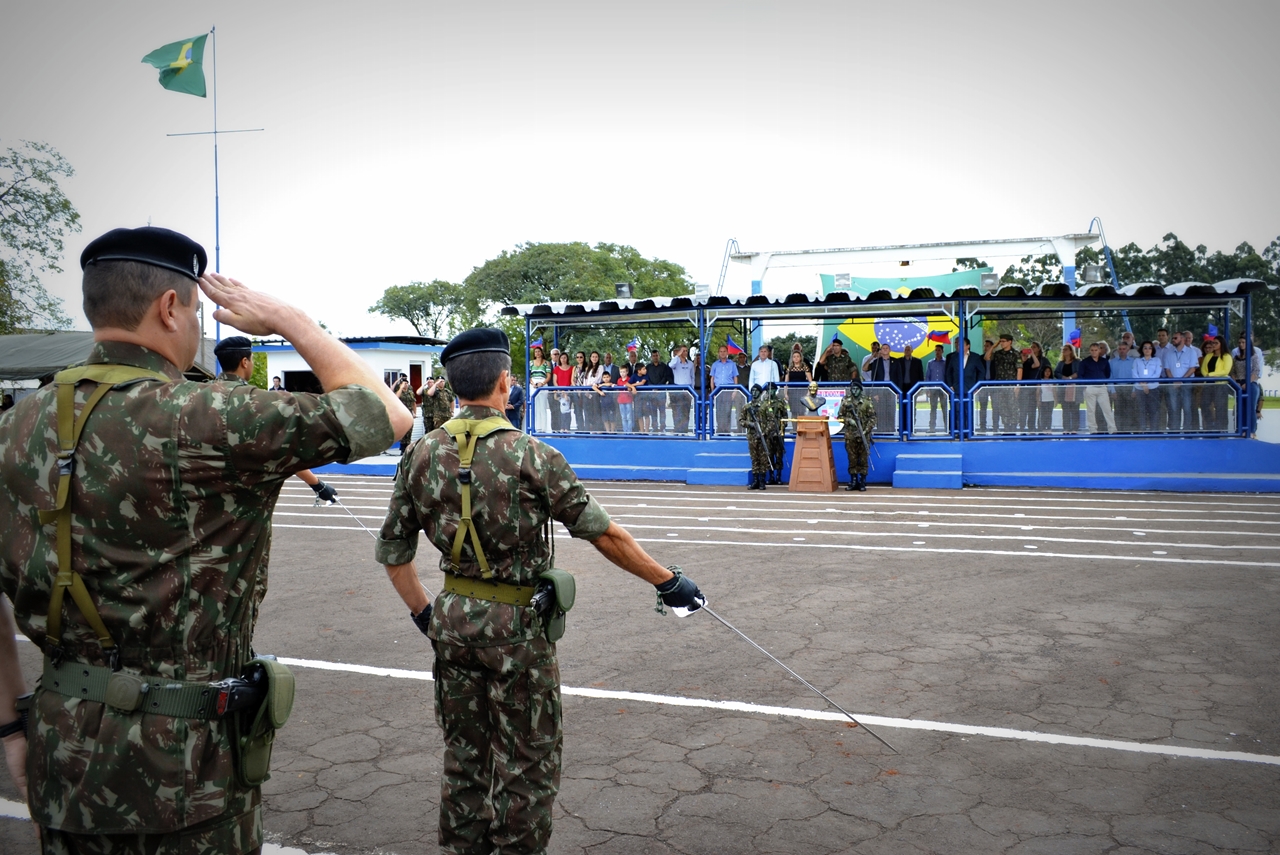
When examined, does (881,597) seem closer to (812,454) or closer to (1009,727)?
(1009,727)

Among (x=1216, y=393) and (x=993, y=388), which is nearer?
(x=1216, y=393)

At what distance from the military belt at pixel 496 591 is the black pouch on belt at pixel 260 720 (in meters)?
1.10

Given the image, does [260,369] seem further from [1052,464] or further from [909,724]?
[909,724]

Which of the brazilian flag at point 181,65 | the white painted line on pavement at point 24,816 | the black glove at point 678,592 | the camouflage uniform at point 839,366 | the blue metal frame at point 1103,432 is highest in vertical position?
the brazilian flag at point 181,65

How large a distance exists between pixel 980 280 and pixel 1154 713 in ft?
42.0

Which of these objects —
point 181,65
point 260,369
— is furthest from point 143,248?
point 260,369

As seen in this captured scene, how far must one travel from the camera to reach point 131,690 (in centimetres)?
203

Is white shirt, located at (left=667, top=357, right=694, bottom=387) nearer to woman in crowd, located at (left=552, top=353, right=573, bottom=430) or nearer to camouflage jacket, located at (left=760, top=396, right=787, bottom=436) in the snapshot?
woman in crowd, located at (left=552, top=353, right=573, bottom=430)

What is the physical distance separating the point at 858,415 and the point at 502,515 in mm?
13962

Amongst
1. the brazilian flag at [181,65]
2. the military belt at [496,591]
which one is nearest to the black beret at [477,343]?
the military belt at [496,591]

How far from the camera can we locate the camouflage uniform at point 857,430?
16.5 m

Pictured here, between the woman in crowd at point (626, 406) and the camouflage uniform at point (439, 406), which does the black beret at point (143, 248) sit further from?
the woman in crowd at point (626, 406)

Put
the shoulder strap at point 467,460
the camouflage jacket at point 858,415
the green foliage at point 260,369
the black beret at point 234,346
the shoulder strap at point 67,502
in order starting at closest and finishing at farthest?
the shoulder strap at point 67,502, the shoulder strap at point 467,460, the black beret at point 234,346, the camouflage jacket at point 858,415, the green foliage at point 260,369

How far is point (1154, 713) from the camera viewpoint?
5.08m
